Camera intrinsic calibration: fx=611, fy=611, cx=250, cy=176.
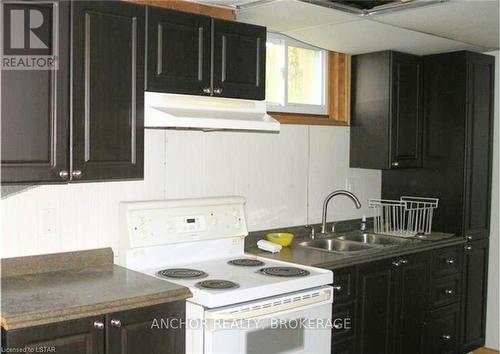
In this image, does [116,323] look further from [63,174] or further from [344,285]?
[344,285]

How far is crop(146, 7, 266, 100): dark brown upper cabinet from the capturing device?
107 inches

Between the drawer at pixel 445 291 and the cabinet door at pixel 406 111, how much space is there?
79cm

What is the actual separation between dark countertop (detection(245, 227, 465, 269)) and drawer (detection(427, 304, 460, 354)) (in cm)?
45

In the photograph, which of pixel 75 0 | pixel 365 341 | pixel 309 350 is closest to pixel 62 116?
pixel 75 0

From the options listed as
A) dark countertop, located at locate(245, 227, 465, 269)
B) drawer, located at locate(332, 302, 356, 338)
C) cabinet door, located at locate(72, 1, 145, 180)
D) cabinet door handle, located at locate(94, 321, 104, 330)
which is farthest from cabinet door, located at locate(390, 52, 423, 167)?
cabinet door handle, located at locate(94, 321, 104, 330)

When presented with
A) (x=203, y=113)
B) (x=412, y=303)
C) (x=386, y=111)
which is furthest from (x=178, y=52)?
(x=412, y=303)

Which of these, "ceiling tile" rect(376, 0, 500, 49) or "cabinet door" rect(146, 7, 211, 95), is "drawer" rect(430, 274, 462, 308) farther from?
"cabinet door" rect(146, 7, 211, 95)

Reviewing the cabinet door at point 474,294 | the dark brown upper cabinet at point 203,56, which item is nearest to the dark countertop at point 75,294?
the dark brown upper cabinet at point 203,56

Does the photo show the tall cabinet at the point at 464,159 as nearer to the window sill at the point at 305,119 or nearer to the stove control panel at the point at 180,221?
the window sill at the point at 305,119

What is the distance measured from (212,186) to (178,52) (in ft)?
2.86

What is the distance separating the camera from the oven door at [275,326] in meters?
2.50

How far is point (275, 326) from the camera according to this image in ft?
8.82

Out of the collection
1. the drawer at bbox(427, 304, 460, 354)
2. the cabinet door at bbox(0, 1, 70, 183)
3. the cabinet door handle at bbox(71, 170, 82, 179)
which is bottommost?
the drawer at bbox(427, 304, 460, 354)

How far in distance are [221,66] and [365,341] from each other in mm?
1687
